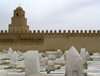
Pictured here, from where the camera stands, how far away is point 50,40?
20844 millimetres

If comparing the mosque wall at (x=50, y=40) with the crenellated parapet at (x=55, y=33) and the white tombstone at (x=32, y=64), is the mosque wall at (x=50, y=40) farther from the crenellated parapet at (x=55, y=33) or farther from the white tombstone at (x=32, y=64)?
the white tombstone at (x=32, y=64)

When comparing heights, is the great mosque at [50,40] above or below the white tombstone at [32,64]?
above

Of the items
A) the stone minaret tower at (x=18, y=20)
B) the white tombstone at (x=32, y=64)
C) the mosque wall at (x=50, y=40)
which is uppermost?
the stone minaret tower at (x=18, y=20)

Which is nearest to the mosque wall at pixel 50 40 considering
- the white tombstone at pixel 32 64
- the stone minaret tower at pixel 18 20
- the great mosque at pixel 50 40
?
the great mosque at pixel 50 40

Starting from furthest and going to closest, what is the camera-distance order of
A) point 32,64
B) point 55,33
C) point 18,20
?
point 18,20, point 55,33, point 32,64

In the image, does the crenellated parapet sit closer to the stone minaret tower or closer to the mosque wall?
the mosque wall

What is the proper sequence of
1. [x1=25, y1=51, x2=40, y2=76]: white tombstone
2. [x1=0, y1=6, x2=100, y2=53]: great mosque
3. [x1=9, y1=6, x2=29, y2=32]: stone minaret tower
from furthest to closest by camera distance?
[x1=9, y1=6, x2=29, y2=32]: stone minaret tower, [x1=0, y1=6, x2=100, y2=53]: great mosque, [x1=25, y1=51, x2=40, y2=76]: white tombstone

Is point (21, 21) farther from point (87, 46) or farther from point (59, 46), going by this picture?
point (87, 46)

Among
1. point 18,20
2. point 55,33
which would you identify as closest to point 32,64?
point 55,33

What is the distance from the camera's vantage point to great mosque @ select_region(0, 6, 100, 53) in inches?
798

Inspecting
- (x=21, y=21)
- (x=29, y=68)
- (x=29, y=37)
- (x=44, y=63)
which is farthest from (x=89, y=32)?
(x=29, y=68)

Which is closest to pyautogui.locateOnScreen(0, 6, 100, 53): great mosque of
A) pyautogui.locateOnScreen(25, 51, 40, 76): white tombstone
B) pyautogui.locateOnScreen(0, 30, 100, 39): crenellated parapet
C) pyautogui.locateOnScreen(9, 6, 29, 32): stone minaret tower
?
pyautogui.locateOnScreen(0, 30, 100, 39): crenellated parapet

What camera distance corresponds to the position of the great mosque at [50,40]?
20266 mm

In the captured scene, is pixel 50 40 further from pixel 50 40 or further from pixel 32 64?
pixel 32 64
